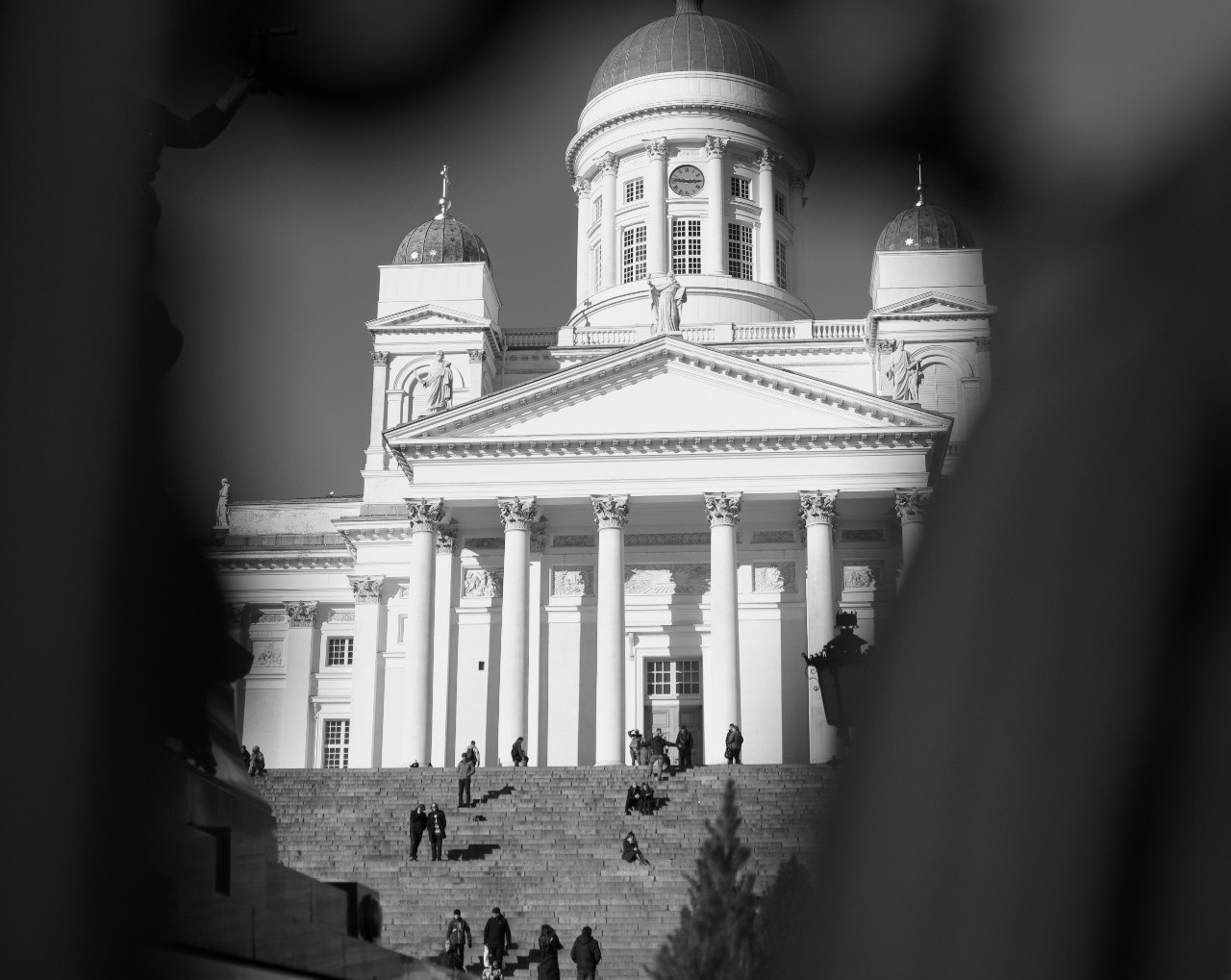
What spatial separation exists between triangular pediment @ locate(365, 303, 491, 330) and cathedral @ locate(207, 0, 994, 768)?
7 cm

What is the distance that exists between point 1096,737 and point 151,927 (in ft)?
5.63

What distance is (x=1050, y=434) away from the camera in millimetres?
2348

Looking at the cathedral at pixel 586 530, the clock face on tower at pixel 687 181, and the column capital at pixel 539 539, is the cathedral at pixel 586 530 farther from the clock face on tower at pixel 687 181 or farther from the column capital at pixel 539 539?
the clock face on tower at pixel 687 181

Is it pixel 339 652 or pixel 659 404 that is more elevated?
pixel 659 404

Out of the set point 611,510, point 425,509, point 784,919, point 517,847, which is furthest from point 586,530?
point 784,919

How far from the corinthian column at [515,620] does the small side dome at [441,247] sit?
13454 millimetres

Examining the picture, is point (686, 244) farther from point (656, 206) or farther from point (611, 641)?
point (611, 641)

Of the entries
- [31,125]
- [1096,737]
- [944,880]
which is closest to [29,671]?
[31,125]

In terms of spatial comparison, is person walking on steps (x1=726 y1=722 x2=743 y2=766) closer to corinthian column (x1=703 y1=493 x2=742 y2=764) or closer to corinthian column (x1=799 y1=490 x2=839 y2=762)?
corinthian column (x1=703 y1=493 x2=742 y2=764)

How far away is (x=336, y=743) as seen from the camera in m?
51.4

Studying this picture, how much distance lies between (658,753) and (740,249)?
28.5 meters

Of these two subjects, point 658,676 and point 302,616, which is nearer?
point 658,676

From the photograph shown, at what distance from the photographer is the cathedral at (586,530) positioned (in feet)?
136

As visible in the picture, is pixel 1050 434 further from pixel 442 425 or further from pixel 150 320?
pixel 442 425
